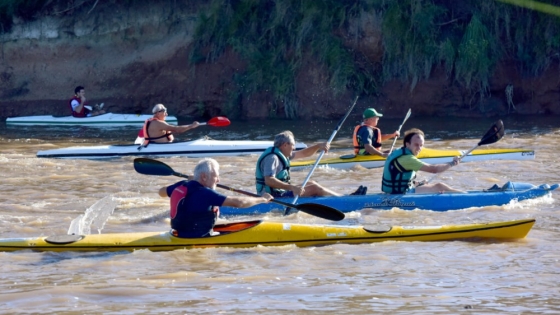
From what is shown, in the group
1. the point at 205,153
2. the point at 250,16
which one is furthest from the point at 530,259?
the point at 250,16

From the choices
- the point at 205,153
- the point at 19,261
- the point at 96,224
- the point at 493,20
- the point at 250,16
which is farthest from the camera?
the point at 250,16

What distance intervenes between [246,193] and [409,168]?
1.81 metres

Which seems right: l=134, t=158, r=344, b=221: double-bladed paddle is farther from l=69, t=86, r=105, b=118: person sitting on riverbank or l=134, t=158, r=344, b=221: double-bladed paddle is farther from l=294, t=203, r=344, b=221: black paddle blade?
l=69, t=86, r=105, b=118: person sitting on riverbank

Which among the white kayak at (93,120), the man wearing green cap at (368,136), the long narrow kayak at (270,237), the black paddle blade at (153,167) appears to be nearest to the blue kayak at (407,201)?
the black paddle blade at (153,167)

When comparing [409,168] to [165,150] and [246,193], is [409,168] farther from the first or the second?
[165,150]

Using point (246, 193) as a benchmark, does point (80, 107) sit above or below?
above

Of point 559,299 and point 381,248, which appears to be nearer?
point 559,299

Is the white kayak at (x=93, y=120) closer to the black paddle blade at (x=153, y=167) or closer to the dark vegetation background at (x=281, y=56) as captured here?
the dark vegetation background at (x=281, y=56)

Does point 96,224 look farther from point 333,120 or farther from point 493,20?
point 493,20

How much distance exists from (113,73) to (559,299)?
1662 cm

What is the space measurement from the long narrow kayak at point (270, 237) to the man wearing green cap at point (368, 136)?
444cm

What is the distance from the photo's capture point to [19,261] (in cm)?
721

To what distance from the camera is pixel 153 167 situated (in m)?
8.78

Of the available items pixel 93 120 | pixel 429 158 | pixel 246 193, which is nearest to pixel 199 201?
pixel 246 193
